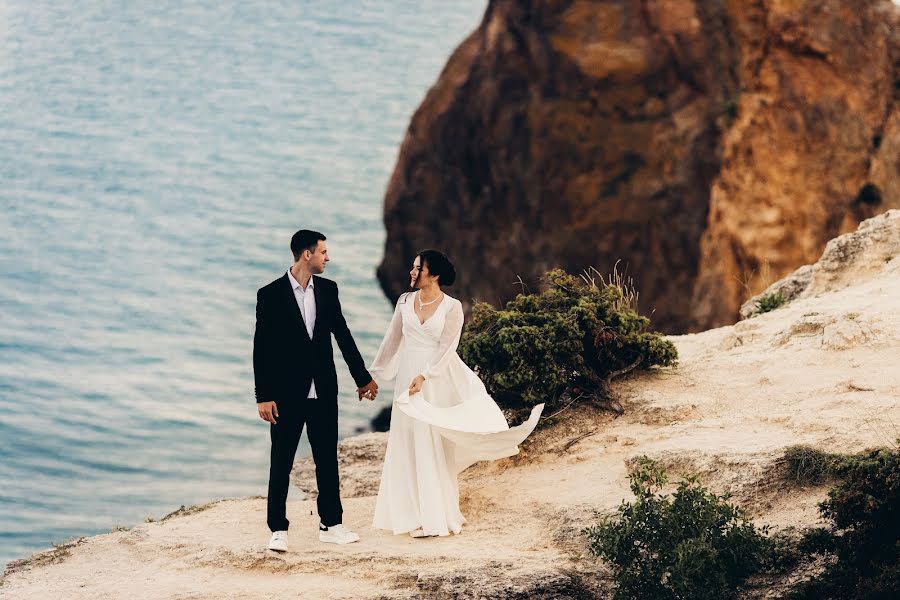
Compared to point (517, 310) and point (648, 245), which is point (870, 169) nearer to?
point (648, 245)

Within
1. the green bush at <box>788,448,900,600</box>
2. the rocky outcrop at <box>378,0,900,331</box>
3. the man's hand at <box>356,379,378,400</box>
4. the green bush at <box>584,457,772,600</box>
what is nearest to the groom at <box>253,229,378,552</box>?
the man's hand at <box>356,379,378,400</box>

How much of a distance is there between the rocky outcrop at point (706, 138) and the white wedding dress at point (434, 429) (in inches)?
557

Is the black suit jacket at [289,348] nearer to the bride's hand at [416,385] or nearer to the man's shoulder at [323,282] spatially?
the man's shoulder at [323,282]

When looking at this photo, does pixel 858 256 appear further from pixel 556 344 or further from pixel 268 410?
pixel 268 410

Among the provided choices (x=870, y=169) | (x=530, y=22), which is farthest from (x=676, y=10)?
(x=870, y=169)

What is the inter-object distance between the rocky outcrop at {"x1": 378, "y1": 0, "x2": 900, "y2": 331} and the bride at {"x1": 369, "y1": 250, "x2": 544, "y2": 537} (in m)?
14.2

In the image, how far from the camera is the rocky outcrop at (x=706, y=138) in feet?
71.5

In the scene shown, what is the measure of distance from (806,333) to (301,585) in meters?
5.21

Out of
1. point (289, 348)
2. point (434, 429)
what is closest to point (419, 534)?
point (434, 429)

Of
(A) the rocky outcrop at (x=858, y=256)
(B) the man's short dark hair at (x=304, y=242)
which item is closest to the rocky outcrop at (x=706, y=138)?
(A) the rocky outcrop at (x=858, y=256)

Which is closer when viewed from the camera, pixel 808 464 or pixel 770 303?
pixel 808 464

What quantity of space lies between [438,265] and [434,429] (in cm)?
112

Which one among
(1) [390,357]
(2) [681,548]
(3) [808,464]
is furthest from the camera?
(1) [390,357]

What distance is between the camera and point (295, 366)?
7.52 m
